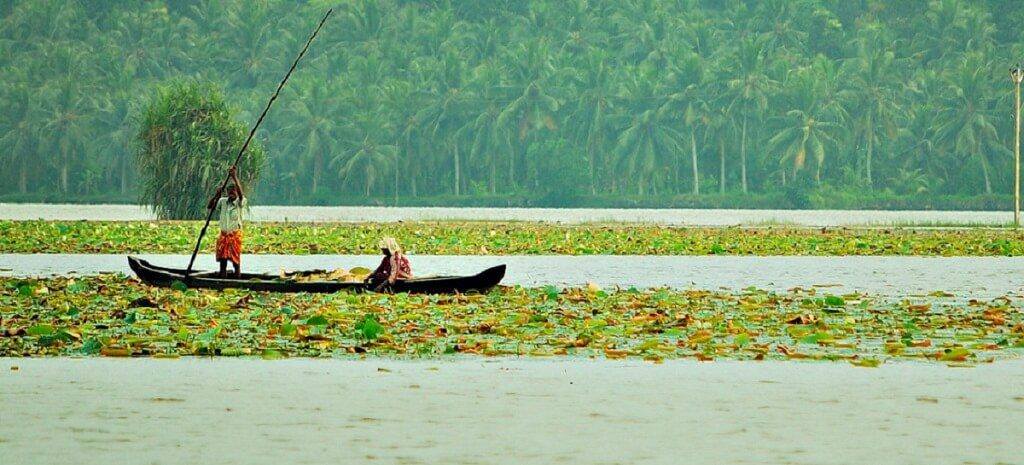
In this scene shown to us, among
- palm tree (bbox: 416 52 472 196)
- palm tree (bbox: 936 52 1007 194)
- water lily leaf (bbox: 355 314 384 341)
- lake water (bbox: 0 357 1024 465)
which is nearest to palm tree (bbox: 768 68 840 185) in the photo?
palm tree (bbox: 936 52 1007 194)

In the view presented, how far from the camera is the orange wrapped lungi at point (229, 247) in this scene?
23.2m

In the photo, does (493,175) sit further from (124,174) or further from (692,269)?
(692,269)

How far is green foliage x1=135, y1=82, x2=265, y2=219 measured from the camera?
53781mm

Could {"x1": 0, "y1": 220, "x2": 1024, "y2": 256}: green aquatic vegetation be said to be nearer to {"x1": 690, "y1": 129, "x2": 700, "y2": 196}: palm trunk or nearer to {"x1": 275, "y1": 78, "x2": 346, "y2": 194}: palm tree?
{"x1": 690, "y1": 129, "x2": 700, "y2": 196}: palm trunk

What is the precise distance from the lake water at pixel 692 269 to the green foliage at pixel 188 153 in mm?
19479

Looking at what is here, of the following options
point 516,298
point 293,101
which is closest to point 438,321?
point 516,298

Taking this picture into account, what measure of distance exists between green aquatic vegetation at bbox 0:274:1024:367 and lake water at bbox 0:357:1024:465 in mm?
835

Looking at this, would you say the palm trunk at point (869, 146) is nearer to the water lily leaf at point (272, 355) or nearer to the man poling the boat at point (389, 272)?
the man poling the boat at point (389, 272)

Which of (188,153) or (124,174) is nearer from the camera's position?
(188,153)

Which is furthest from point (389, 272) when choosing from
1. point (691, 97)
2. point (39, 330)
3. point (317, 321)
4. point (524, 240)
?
point (691, 97)

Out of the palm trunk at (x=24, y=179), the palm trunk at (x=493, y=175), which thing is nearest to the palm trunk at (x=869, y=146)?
the palm trunk at (x=493, y=175)

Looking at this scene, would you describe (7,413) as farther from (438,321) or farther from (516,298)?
(516,298)

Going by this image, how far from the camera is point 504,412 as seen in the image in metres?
10.9

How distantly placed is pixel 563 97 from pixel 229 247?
Result: 284 ft
